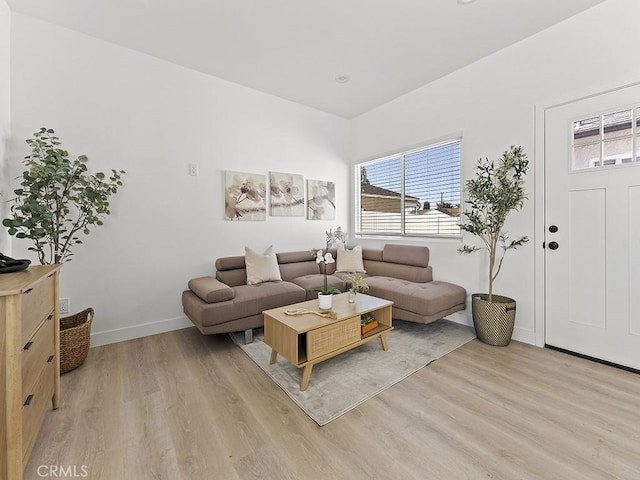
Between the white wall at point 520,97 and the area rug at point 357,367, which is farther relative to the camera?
the white wall at point 520,97

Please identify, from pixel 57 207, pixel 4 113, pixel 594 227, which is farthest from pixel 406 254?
pixel 4 113

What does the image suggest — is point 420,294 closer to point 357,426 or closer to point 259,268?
point 357,426

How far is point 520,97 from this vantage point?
9.11 ft

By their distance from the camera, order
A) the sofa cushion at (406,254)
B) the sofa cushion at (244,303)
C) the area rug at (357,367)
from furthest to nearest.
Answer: the sofa cushion at (406,254) < the sofa cushion at (244,303) < the area rug at (357,367)

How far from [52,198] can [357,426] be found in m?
2.84

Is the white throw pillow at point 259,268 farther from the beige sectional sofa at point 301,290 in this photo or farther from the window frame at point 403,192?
the window frame at point 403,192

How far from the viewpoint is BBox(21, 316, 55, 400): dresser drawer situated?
1212mm

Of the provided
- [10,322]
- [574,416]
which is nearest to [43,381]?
[10,322]

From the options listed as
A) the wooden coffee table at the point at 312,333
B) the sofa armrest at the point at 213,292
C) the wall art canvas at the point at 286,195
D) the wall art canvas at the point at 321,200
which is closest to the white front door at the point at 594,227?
the wooden coffee table at the point at 312,333

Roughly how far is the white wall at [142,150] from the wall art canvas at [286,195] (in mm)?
217

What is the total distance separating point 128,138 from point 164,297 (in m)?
1.71

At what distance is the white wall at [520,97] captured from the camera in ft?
7.40

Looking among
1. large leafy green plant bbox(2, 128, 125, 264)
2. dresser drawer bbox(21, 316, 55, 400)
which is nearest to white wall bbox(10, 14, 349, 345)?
large leafy green plant bbox(2, 128, 125, 264)

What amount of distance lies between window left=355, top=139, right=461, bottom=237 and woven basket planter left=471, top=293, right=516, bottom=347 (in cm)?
104
